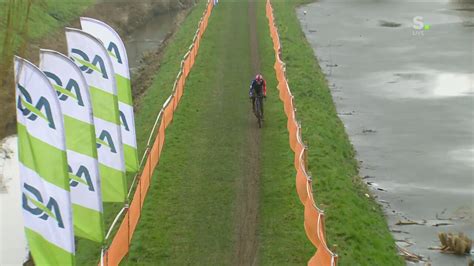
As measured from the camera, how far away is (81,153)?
14398 millimetres

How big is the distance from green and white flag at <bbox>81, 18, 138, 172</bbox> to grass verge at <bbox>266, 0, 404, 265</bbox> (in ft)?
14.7

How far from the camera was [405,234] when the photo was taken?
64.8 ft

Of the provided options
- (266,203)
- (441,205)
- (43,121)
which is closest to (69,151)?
(43,121)

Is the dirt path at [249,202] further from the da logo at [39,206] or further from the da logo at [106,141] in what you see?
the da logo at [39,206]

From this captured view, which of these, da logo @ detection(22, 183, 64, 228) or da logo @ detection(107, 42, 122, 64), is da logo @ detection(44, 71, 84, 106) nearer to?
da logo @ detection(22, 183, 64, 228)

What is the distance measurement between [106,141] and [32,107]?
14.5 ft

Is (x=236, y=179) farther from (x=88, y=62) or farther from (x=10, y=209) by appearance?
(x=10, y=209)

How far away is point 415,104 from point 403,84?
3470mm

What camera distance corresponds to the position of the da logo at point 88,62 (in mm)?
16250

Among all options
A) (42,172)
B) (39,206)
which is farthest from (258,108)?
(39,206)

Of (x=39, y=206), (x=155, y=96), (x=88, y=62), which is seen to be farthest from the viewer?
(x=155, y=96)

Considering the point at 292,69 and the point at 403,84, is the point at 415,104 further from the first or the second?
the point at 292,69

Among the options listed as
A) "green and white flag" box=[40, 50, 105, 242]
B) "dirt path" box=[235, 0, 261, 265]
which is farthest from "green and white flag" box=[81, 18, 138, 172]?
"green and white flag" box=[40, 50, 105, 242]

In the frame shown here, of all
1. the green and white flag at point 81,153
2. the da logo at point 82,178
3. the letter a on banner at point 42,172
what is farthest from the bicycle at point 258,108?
the letter a on banner at point 42,172
